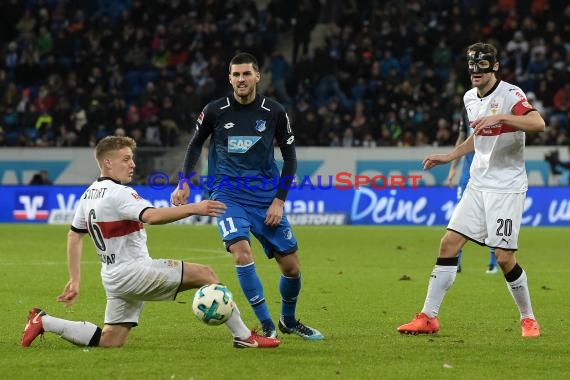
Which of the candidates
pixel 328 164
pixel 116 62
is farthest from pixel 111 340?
pixel 116 62

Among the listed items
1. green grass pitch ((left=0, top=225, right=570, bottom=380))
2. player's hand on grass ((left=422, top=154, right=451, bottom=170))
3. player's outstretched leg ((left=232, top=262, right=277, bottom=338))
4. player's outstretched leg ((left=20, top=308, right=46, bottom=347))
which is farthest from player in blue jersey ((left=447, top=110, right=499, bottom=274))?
player's outstretched leg ((left=20, top=308, right=46, bottom=347))

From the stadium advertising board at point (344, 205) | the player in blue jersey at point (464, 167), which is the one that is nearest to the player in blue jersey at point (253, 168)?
the player in blue jersey at point (464, 167)

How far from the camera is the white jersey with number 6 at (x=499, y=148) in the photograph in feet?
30.0

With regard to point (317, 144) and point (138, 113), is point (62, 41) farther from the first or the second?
point (317, 144)

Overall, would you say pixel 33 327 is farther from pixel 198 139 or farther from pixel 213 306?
pixel 198 139

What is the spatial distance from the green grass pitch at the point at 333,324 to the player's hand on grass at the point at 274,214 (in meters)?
0.92

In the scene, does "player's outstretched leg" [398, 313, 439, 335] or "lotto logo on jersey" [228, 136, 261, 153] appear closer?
"lotto logo on jersey" [228, 136, 261, 153]

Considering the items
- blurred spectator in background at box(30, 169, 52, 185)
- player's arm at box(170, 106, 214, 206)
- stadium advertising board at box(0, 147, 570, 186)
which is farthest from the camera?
blurred spectator in background at box(30, 169, 52, 185)

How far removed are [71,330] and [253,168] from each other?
6.26 feet

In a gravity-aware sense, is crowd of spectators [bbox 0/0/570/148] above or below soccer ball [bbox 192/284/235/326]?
above

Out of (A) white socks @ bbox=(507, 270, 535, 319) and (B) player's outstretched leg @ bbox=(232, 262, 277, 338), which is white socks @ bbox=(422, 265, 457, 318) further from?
(B) player's outstretched leg @ bbox=(232, 262, 277, 338)

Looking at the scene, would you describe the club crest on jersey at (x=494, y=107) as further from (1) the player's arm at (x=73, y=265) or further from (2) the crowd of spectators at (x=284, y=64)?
(2) the crowd of spectators at (x=284, y=64)

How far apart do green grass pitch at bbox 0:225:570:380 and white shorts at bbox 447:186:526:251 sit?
2.48 ft

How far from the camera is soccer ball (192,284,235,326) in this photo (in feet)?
25.8
